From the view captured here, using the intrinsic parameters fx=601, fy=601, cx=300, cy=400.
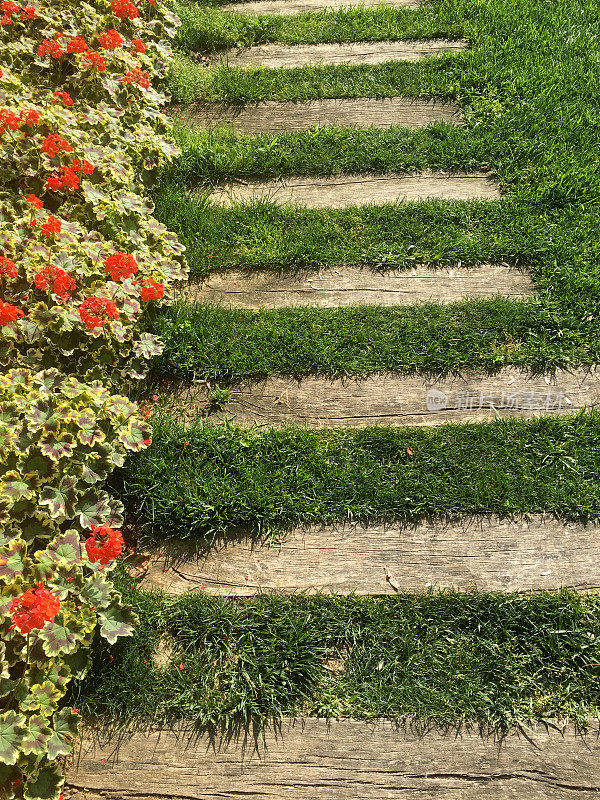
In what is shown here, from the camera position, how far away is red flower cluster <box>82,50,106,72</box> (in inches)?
128

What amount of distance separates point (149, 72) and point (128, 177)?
3.94 feet

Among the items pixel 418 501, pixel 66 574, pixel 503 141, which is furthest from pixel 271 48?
pixel 66 574

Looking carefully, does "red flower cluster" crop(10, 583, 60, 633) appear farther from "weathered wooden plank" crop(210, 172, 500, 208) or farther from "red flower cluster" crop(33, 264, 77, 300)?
"weathered wooden plank" crop(210, 172, 500, 208)

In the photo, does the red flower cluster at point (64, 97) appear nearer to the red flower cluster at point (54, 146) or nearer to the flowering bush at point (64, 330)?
the flowering bush at point (64, 330)

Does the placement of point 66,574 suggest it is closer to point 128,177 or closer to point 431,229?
point 128,177

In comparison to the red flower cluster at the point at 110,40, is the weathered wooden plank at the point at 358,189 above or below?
below

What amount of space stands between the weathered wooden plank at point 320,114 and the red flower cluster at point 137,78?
563 mm

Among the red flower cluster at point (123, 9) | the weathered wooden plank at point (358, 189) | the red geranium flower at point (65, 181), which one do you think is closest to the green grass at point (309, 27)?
the red flower cluster at point (123, 9)

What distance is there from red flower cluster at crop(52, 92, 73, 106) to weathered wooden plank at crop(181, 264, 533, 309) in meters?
1.12

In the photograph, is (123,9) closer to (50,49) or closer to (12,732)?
(50,49)

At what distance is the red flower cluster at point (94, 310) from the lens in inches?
108

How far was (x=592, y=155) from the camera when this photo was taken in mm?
3904

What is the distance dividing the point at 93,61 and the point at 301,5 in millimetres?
2515

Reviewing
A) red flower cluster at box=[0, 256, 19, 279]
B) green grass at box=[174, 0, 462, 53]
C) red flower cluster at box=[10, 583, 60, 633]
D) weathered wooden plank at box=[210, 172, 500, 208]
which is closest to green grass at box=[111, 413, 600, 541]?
red flower cluster at box=[10, 583, 60, 633]
